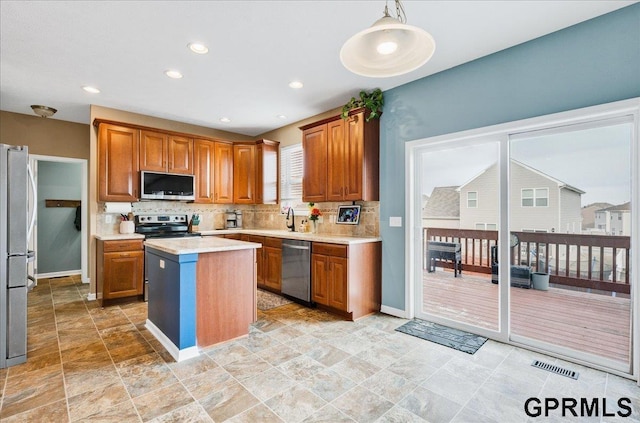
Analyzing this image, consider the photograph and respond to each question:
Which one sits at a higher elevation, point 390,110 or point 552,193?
point 390,110

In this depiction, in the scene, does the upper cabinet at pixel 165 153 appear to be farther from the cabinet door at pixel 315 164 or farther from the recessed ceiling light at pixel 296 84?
the recessed ceiling light at pixel 296 84

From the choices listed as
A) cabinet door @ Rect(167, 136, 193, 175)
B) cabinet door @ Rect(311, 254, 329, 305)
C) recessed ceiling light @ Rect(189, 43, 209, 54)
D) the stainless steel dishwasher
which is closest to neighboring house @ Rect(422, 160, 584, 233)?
cabinet door @ Rect(311, 254, 329, 305)

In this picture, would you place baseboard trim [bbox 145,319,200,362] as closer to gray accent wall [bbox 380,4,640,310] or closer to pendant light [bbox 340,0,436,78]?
gray accent wall [bbox 380,4,640,310]

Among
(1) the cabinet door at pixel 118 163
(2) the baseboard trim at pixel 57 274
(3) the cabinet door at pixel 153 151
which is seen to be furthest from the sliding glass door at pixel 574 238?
A: (2) the baseboard trim at pixel 57 274

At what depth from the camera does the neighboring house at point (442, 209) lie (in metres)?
3.39

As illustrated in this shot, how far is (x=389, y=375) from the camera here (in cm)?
238

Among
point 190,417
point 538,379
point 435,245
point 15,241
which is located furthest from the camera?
point 435,245

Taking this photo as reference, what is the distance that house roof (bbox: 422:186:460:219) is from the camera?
3.39 meters

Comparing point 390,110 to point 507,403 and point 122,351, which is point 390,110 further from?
point 122,351

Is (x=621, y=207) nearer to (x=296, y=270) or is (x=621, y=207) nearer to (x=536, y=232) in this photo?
(x=536, y=232)

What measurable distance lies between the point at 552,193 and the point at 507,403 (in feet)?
5.89

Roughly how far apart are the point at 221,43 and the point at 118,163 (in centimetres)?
271

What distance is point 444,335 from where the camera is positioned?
3119 mm

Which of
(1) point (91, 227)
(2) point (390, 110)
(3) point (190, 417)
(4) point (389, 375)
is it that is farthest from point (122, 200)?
(4) point (389, 375)
